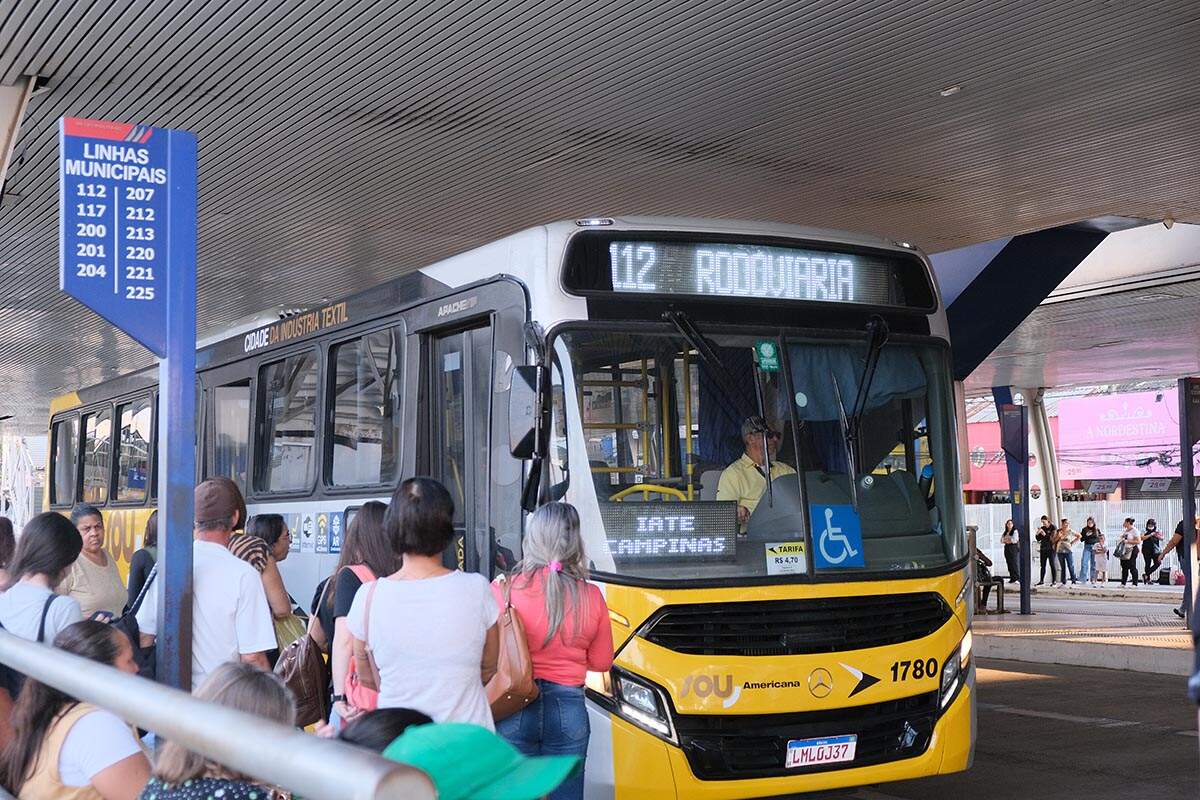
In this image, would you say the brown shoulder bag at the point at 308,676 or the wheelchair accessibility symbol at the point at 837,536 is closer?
the brown shoulder bag at the point at 308,676

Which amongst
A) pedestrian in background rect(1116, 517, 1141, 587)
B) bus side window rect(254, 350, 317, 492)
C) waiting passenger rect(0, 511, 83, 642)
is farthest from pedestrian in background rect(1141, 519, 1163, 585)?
waiting passenger rect(0, 511, 83, 642)

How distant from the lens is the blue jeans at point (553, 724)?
5840 millimetres

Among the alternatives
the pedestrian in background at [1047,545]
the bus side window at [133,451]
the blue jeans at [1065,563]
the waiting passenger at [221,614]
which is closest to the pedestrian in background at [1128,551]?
the blue jeans at [1065,563]

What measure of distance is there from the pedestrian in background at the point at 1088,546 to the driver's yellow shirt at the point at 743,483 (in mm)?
34685

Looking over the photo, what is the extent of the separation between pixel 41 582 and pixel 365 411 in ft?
12.4

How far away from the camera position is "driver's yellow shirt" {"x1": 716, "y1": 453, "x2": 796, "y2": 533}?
23.2 feet

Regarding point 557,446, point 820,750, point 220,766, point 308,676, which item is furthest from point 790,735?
point 220,766

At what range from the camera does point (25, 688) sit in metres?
3.88

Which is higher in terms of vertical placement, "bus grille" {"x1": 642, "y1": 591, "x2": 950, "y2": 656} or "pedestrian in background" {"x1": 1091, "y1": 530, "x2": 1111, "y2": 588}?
"bus grille" {"x1": 642, "y1": 591, "x2": 950, "y2": 656}

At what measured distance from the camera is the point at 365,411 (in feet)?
30.0

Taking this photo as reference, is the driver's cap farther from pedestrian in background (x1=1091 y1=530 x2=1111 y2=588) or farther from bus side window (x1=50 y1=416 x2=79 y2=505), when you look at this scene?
pedestrian in background (x1=1091 y1=530 x2=1111 y2=588)

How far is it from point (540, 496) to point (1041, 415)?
119 ft

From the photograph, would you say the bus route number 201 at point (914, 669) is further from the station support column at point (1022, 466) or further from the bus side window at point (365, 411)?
the station support column at point (1022, 466)

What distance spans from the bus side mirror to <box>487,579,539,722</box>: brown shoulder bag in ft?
4.02
